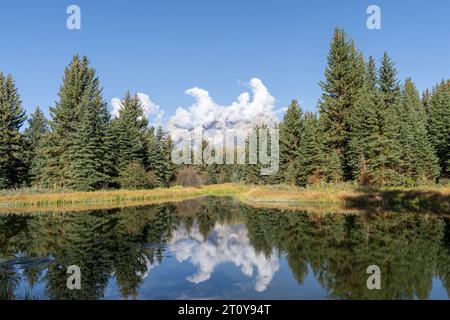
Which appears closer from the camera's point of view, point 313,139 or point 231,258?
point 231,258

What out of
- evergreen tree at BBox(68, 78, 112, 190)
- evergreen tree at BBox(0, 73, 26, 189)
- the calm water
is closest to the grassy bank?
evergreen tree at BBox(68, 78, 112, 190)

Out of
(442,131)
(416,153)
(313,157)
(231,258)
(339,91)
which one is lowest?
(231,258)

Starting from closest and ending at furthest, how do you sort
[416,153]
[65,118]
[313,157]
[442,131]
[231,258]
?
[231,258] < [416,153] < [313,157] < [442,131] < [65,118]

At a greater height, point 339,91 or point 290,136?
point 339,91

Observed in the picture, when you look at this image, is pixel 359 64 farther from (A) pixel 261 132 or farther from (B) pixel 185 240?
(B) pixel 185 240

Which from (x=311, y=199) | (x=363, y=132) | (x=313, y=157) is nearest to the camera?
(x=311, y=199)

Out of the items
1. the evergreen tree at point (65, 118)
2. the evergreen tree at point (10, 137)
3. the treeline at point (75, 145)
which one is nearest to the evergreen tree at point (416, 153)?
the treeline at point (75, 145)

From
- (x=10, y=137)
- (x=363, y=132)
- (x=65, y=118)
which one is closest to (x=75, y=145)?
(x=65, y=118)

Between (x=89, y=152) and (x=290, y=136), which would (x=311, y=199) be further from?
(x=89, y=152)

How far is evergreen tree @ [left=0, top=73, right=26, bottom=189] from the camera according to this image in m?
53.0

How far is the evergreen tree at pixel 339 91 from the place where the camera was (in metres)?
52.3

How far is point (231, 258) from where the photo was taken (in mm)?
16891

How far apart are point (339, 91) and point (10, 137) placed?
4719 cm
